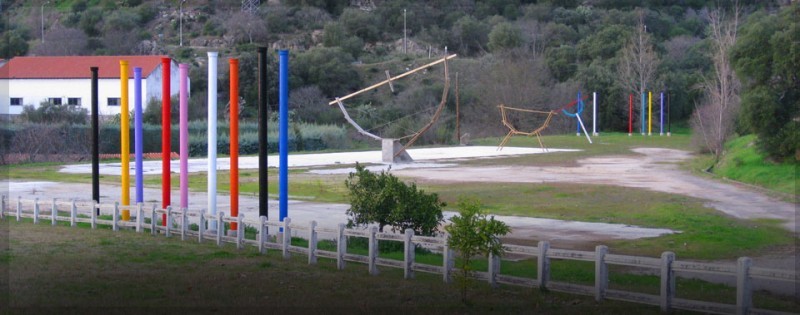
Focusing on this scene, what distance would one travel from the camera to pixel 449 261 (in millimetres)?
12102

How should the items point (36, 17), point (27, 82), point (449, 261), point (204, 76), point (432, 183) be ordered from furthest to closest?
1. point (204, 76)
2. point (432, 183)
3. point (27, 82)
4. point (36, 17)
5. point (449, 261)

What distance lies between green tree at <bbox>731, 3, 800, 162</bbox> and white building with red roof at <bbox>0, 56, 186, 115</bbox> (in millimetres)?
18324

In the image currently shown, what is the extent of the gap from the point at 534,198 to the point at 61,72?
12.8 metres

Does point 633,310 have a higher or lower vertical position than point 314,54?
lower

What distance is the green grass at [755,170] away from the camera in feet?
94.4

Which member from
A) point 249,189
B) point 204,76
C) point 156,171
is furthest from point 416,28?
point 249,189

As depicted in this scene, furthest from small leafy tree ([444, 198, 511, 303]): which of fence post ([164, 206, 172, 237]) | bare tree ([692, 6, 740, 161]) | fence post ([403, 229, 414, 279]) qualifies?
bare tree ([692, 6, 740, 161])

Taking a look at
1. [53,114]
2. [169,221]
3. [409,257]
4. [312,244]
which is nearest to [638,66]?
[53,114]

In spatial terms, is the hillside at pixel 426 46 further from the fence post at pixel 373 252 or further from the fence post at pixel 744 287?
the fence post at pixel 744 287

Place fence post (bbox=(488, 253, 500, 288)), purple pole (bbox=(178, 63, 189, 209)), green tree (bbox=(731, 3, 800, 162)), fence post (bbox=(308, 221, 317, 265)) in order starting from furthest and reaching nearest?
green tree (bbox=(731, 3, 800, 162)), purple pole (bbox=(178, 63, 189, 209)), fence post (bbox=(308, 221, 317, 265)), fence post (bbox=(488, 253, 500, 288))

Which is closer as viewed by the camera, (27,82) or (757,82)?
(27,82)

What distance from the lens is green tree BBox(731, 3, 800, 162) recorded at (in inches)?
1209

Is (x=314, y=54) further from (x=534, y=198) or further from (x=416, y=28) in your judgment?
(x=534, y=198)

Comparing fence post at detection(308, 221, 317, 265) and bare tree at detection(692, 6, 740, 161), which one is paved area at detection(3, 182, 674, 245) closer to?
fence post at detection(308, 221, 317, 265)
